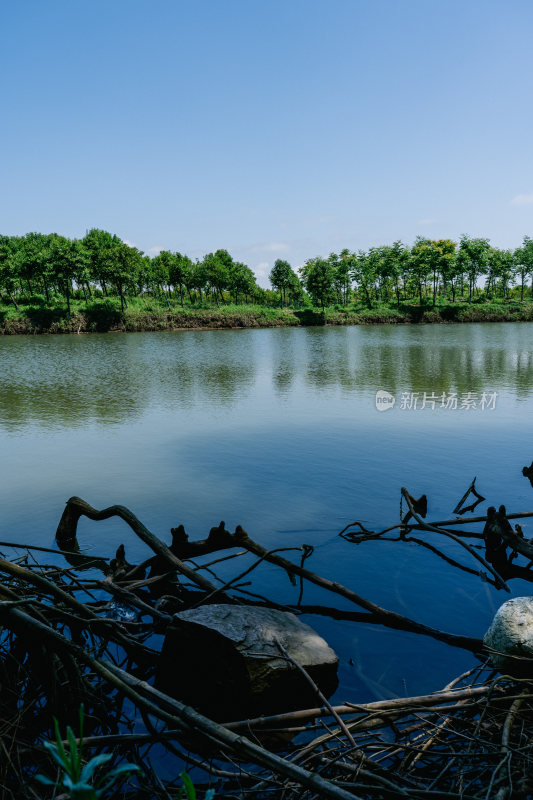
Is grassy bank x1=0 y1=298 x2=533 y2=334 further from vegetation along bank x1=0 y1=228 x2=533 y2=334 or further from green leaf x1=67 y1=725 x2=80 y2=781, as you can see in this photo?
green leaf x1=67 y1=725 x2=80 y2=781

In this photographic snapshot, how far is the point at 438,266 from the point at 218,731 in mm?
105562

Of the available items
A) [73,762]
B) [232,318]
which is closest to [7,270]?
[232,318]

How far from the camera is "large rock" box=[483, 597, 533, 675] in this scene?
422 centimetres

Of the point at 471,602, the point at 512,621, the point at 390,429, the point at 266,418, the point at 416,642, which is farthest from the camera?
the point at 266,418

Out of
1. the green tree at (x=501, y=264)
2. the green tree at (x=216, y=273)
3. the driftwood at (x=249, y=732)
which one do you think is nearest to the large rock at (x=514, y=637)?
the driftwood at (x=249, y=732)

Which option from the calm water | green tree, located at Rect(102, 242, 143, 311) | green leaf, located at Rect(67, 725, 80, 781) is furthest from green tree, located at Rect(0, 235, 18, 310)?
green leaf, located at Rect(67, 725, 80, 781)

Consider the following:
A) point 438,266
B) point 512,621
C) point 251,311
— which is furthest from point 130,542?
point 438,266

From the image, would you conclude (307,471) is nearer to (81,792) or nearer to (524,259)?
(81,792)

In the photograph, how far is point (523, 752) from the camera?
3.06m

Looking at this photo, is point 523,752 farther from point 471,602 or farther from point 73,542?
point 73,542

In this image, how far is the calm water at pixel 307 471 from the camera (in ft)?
19.7

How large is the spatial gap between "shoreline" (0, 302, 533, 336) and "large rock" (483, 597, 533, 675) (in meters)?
78.5

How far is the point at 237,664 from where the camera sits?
396 cm

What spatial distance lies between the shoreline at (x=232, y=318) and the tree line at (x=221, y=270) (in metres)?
5.65
